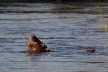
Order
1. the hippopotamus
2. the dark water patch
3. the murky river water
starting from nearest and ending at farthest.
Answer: the murky river water < the hippopotamus < the dark water patch

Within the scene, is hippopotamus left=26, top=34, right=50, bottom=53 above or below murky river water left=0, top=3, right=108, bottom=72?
above

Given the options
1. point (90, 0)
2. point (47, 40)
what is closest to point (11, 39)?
point (47, 40)

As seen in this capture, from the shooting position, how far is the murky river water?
803 inches

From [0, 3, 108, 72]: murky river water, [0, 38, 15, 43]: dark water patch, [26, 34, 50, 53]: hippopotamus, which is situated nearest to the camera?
[0, 3, 108, 72]: murky river water

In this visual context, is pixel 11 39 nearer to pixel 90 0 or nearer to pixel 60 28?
pixel 60 28

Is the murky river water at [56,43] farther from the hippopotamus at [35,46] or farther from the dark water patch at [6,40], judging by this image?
the hippopotamus at [35,46]

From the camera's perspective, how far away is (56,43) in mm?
27781

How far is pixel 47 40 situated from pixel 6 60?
23.8 ft

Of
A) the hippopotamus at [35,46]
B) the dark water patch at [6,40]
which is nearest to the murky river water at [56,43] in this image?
the dark water patch at [6,40]

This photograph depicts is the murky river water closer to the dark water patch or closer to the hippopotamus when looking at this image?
the dark water patch

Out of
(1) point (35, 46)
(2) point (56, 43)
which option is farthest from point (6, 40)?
(1) point (35, 46)

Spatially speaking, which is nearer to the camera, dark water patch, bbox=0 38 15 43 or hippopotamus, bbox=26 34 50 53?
hippopotamus, bbox=26 34 50 53

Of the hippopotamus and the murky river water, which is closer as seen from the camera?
the murky river water

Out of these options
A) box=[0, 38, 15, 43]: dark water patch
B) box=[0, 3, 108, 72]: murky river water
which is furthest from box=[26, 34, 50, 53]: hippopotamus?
box=[0, 38, 15, 43]: dark water patch
